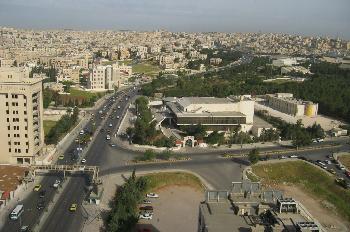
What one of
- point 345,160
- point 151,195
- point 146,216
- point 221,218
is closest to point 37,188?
point 151,195

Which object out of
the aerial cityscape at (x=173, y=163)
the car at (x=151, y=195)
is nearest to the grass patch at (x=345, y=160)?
the aerial cityscape at (x=173, y=163)

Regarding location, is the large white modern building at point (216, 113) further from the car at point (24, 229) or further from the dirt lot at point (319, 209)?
the car at point (24, 229)

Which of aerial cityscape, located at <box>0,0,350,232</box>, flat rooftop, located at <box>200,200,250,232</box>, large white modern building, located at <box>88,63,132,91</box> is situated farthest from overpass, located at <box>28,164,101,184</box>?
large white modern building, located at <box>88,63,132,91</box>

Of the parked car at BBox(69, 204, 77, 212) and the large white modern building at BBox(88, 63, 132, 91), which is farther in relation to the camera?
the large white modern building at BBox(88, 63, 132, 91)

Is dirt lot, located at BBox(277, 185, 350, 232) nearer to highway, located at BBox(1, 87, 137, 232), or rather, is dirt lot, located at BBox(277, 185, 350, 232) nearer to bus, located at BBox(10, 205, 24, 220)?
highway, located at BBox(1, 87, 137, 232)

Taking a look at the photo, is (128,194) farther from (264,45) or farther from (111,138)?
(264,45)

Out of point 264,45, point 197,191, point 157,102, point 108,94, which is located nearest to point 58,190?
point 197,191
